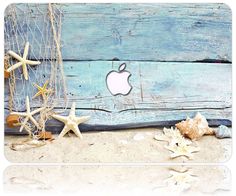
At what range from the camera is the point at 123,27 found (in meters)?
1.51

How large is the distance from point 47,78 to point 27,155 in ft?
0.76

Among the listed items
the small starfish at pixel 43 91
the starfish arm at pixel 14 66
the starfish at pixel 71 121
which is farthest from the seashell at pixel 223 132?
the starfish arm at pixel 14 66

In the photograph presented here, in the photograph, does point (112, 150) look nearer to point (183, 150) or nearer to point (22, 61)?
point (183, 150)

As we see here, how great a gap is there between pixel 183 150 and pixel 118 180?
23cm

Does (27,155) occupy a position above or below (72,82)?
below

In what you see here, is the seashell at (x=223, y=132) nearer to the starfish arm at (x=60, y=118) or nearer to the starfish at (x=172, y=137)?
the starfish at (x=172, y=137)

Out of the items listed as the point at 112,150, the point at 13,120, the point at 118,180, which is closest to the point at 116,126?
the point at 112,150

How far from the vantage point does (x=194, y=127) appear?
1.50 metres

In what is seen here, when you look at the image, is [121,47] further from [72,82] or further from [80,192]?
[80,192]

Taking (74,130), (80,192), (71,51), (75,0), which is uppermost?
(75,0)

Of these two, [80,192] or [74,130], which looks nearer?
[80,192]

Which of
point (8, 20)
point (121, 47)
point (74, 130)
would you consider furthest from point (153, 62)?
point (8, 20)

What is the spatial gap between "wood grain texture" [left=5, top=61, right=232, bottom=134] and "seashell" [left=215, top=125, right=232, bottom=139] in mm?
32

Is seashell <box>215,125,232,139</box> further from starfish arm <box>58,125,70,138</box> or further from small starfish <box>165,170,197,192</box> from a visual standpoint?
starfish arm <box>58,125,70,138</box>
